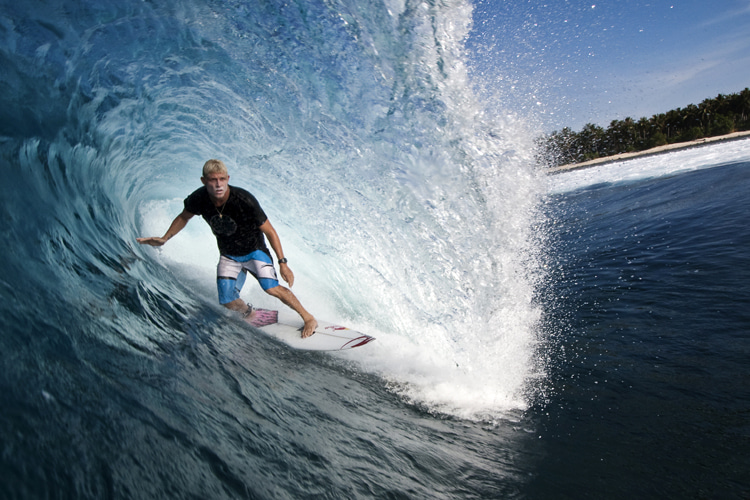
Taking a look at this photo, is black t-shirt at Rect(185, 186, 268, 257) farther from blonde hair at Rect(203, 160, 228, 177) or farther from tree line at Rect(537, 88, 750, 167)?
tree line at Rect(537, 88, 750, 167)

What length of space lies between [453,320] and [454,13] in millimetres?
3083

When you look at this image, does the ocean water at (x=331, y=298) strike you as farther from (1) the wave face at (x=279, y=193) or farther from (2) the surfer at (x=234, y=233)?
(2) the surfer at (x=234, y=233)

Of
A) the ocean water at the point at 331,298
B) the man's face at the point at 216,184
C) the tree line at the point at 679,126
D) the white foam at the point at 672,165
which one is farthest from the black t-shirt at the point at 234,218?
the tree line at the point at 679,126

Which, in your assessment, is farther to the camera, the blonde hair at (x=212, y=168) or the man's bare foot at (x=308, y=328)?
the man's bare foot at (x=308, y=328)

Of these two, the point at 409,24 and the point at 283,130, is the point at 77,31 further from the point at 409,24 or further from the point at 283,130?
the point at 409,24

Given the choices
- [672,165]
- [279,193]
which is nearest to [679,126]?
[672,165]

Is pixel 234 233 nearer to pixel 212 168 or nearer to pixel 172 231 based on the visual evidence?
pixel 172 231

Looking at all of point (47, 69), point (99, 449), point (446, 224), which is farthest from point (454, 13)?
point (99, 449)

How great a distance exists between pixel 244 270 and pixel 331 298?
204 cm

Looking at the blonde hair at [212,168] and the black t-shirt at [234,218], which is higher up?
the blonde hair at [212,168]

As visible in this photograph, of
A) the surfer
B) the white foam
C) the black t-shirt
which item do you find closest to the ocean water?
the surfer

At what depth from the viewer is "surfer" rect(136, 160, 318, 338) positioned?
4.18 m

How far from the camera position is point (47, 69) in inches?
172

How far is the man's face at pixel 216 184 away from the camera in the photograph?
3959 mm
